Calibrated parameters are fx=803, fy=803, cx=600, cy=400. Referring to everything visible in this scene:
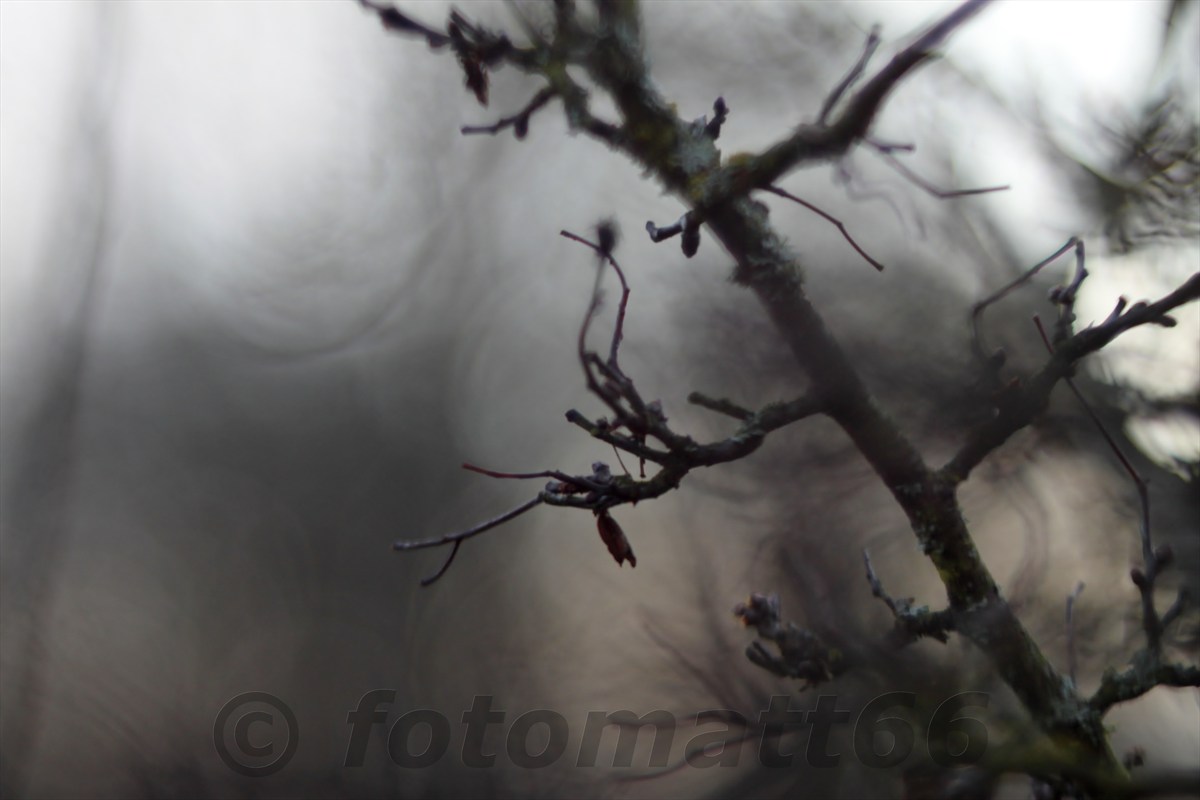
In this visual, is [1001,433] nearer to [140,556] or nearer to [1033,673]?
[1033,673]

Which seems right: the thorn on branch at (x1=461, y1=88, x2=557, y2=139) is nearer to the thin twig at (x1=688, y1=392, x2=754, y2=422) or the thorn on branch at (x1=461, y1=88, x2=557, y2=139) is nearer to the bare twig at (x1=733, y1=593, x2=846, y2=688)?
the thin twig at (x1=688, y1=392, x2=754, y2=422)

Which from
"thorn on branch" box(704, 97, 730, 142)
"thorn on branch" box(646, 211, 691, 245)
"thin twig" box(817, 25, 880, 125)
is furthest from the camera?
"thorn on branch" box(704, 97, 730, 142)

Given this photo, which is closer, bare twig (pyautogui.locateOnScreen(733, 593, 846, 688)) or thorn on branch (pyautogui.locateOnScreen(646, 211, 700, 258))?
thorn on branch (pyautogui.locateOnScreen(646, 211, 700, 258))

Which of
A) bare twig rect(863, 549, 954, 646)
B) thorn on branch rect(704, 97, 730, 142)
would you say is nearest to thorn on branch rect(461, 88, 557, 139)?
thorn on branch rect(704, 97, 730, 142)

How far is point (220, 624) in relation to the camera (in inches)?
261

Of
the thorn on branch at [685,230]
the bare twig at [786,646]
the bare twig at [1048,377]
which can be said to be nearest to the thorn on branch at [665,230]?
the thorn on branch at [685,230]

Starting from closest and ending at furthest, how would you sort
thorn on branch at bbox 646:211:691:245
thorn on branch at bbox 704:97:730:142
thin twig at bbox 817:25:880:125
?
thin twig at bbox 817:25:880:125
thorn on branch at bbox 646:211:691:245
thorn on branch at bbox 704:97:730:142

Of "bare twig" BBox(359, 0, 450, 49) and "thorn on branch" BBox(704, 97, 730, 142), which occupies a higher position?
"bare twig" BBox(359, 0, 450, 49)

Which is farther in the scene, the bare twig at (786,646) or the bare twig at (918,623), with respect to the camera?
the bare twig at (786,646)

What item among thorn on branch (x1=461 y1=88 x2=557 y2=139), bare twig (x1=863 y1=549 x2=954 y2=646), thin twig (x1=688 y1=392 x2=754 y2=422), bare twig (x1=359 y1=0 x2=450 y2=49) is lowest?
bare twig (x1=863 y1=549 x2=954 y2=646)

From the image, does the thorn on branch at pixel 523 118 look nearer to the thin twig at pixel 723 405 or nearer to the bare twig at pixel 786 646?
the thin twig at pixel 723 405

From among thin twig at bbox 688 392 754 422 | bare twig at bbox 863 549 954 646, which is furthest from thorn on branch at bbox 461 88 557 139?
bare twig at bbox 863 549 954 646

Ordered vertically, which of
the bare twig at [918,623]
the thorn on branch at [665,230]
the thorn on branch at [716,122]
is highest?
the thorn on branch at [716,122]

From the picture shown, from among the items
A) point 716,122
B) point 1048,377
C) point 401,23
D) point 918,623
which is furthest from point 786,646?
point 401,23
